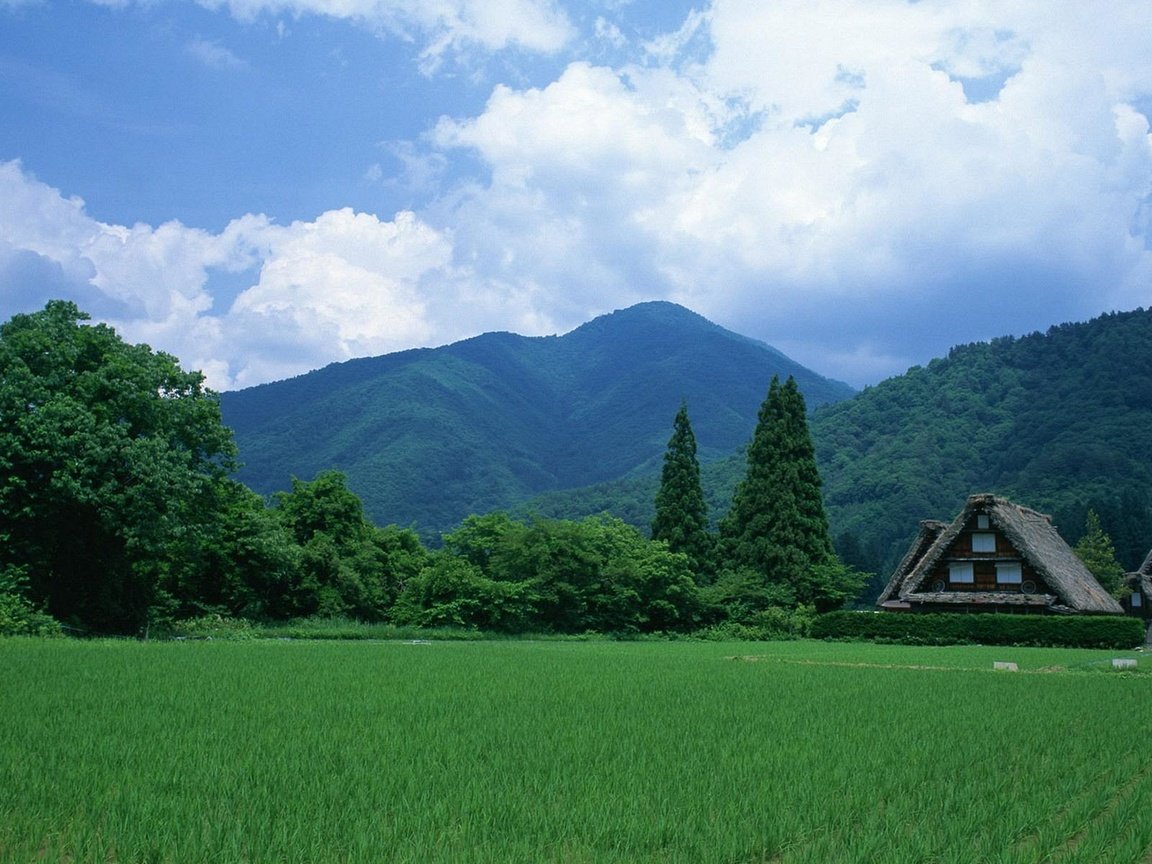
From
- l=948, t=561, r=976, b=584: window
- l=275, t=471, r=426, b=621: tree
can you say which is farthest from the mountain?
l=275, t=471, r=426, b=621: tree

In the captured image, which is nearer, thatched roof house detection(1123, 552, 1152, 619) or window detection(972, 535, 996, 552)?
window detection(972, 535, 996, 552)

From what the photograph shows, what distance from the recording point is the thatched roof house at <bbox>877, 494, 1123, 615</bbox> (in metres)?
36.9

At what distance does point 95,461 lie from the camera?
2309 cm

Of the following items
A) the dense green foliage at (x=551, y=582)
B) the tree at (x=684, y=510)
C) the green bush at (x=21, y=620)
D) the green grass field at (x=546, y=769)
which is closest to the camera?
the green grass field at (x=546, y=769)

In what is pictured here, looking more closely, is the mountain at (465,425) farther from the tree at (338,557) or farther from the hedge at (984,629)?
the tree at (338,557)

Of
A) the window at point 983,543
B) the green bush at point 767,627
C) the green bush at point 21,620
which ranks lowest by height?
the green bush at point 767,627

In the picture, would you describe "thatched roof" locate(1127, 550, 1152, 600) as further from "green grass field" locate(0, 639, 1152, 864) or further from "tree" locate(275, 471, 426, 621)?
"green grass field" locate(0, 639, 1152, 864)

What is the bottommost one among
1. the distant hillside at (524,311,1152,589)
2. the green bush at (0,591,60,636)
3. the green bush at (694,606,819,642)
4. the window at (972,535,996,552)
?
the green bush at (694,606,819,642)

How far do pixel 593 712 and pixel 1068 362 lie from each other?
82858 millimetres

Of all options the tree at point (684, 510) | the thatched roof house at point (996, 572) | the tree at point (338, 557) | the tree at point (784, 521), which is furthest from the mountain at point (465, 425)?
the tree at point (338, 557)

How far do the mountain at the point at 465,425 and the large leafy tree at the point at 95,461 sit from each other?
64769mm

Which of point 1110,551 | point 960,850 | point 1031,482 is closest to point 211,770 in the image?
point 960,850

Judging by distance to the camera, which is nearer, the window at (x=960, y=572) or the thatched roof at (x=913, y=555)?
the window at (x=960, y=572)

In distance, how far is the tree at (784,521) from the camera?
40.0 meters
